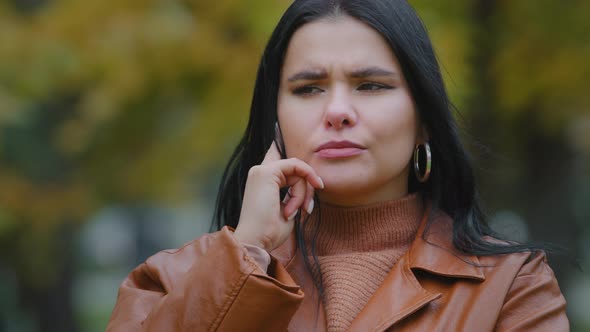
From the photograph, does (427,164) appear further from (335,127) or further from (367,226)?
(335,127)

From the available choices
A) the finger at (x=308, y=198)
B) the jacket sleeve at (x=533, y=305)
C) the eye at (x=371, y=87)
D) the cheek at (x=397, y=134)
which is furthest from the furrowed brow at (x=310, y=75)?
the jacket sleeve at (x=533, y=305)

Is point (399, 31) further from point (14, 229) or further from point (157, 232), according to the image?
point (157, 232)

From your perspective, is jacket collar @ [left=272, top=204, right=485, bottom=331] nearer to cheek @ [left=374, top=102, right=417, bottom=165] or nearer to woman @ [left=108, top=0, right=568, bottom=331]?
woman @ [left=108, top=0, right=568, bottom=331]

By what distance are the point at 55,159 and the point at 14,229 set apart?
2.16 ft

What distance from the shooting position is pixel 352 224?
123 inches

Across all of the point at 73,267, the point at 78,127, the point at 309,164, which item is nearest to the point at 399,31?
the point at 309,164

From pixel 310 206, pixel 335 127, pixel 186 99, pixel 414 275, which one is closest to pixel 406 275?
pixel 414 275

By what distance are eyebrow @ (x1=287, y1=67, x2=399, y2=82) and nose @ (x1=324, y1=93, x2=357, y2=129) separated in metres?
0.08

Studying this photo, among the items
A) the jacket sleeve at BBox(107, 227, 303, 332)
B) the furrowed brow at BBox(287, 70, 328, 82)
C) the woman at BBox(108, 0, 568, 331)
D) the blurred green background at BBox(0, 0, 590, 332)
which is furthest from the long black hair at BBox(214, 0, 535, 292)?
the blurred green background at BBox(0, 0, 590, 332)

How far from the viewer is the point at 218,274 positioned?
2744 millimetres

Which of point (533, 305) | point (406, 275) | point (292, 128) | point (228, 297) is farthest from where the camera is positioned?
point (292, 128)

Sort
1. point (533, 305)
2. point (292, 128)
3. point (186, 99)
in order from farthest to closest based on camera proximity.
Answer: point (186, 99) → point (292, 128) → point (533, 305)

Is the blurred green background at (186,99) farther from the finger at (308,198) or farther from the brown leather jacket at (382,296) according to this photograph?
the finger at (308,198)

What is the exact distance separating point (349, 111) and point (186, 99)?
4.33 metres
